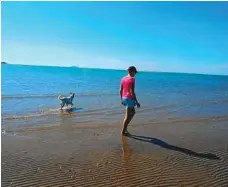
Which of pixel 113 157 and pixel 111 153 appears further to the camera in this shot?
pixel 111 153

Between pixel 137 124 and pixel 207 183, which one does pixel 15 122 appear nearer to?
pixel 137 124

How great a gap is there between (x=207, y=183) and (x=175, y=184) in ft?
1.86

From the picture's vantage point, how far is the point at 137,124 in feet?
34.2

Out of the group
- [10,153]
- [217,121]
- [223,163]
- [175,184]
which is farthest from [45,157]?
[217,121]

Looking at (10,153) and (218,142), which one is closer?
(10,153)

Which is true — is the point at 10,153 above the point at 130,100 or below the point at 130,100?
below

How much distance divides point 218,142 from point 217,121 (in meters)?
3.75

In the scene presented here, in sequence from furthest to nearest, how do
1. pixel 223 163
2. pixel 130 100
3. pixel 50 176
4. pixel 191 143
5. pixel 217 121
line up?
pixel 217 121, pixel 130 100, pixel 191 143, pixel 223 163, pixel 50 176

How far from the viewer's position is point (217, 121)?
11797mm

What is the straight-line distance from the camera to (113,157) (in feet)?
21.3

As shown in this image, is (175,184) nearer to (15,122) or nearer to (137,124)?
(137,124)

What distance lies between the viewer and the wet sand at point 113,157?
5.25 m

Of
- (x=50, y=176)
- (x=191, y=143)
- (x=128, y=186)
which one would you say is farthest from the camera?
(x=191, y=143)

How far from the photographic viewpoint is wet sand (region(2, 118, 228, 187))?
5250mm
